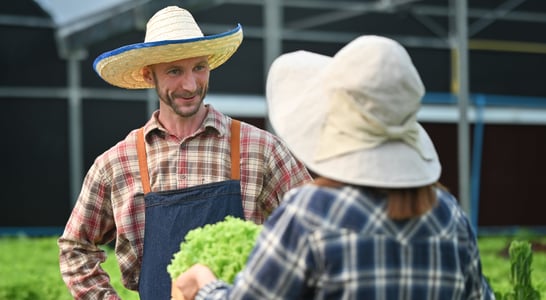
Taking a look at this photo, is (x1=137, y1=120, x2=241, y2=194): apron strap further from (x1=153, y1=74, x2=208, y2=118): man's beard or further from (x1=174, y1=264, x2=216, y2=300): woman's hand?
(x1=174, y1=264, x2=216, y2=300): woman's hand

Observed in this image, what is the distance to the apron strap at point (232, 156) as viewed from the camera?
146 inches

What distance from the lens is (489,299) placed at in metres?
2.53

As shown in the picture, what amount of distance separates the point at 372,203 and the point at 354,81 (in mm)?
274

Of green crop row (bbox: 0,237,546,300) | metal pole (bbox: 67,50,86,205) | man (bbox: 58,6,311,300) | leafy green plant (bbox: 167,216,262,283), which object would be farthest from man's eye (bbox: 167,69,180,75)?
metal pole (bbox: 67,50,86,205)

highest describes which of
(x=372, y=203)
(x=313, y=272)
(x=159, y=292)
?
(x=372, y=203)

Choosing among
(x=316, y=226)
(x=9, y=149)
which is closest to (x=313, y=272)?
(x=316, y=226)

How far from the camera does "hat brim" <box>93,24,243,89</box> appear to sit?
3.76 m

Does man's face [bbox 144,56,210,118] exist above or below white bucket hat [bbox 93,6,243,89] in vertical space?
below

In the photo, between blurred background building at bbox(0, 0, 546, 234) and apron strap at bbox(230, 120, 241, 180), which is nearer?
apron strap at bbox(230, 120, 241, 180)

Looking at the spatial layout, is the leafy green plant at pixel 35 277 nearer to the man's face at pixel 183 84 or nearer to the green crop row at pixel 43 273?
the green crop row at pixel 43 273

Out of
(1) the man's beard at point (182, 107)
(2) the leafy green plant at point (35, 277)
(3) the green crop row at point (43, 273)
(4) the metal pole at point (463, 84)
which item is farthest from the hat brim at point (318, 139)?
(4) the metal pole at point (463, 84)

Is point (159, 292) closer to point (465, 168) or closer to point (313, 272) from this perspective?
point (313, 272)

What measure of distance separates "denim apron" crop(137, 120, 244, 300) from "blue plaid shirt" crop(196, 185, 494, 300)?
1.22m

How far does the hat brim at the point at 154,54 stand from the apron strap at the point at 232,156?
0.28m
